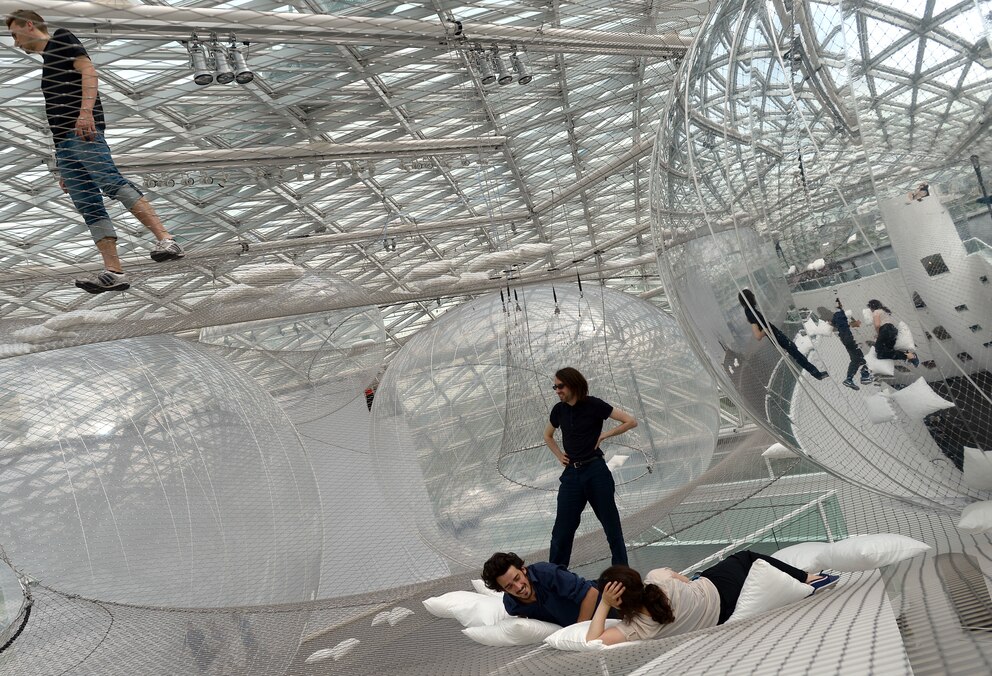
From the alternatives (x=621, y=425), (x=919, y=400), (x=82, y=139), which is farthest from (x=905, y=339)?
(x=82, y=139)

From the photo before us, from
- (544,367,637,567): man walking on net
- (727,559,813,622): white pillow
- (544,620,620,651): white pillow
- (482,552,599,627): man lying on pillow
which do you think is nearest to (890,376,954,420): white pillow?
(727,559,813,622): white pillow

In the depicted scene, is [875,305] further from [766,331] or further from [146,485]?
[146,485]

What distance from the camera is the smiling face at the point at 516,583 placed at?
123 inches

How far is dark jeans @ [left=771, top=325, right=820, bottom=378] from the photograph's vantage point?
2049mm

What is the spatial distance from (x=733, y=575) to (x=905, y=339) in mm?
1384

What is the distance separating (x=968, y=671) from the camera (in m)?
1.25

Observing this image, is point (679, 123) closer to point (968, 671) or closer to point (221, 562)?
point (968, 671)

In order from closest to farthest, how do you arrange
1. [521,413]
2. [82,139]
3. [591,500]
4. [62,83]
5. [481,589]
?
[62,83] < [82,139] < [591,500] < [481,589] < [521,413]

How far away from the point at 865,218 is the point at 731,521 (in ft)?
13.2

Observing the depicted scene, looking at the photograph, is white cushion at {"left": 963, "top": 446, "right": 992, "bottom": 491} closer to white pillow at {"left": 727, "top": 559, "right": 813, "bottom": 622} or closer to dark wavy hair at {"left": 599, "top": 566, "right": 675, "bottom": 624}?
white pillow at {"left": 727, "top": 559, "right": 813, "bottom": 622}

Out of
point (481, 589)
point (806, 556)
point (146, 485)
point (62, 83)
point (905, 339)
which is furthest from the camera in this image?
point (481, 589)

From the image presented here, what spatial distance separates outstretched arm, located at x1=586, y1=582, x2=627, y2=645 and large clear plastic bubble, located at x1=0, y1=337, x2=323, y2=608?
1822 mm

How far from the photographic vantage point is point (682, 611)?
281cm

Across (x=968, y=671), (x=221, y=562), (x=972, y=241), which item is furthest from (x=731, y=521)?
(x=968, y=671)
